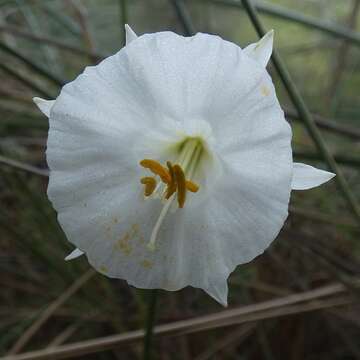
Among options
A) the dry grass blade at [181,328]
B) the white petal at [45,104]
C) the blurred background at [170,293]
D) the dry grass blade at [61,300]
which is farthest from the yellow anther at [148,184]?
the dry grass blade at [61,300]

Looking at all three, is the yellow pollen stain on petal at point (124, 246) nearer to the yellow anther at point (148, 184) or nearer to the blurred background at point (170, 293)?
the yellow anther at point (148, 184)

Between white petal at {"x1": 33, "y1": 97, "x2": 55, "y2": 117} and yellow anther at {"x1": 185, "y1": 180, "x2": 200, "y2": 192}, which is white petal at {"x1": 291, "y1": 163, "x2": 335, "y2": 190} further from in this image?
white petal at {"x1": 33, "y1": 97, "x2": 55, "y2": 117}

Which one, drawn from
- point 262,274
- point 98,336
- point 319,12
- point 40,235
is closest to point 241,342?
point 262,274

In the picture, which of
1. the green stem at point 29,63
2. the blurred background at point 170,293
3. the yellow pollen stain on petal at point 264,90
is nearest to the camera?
the yellow pollen stain on petal at point 264,90

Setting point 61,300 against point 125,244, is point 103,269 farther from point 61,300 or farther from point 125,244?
point 61,300

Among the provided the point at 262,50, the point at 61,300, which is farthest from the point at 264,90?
the point at 61,300

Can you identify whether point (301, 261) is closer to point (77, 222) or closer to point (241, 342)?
point (241, 342)
